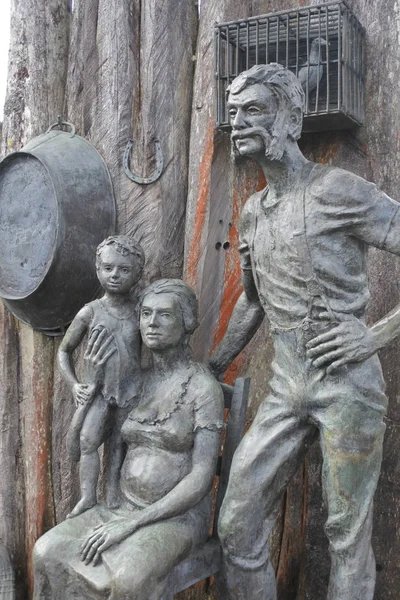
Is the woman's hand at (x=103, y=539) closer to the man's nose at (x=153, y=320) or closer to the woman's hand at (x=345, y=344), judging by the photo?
the man's nose at (x=153, y=320)

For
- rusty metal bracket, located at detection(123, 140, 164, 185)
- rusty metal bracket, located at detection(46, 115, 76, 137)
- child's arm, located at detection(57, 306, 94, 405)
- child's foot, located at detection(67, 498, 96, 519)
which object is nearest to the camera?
child's foot, located at detection(67, 498, 96, 519)

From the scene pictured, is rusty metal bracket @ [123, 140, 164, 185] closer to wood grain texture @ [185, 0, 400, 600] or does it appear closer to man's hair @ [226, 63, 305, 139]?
wood grain texture @ [185, 0, 400, 600]

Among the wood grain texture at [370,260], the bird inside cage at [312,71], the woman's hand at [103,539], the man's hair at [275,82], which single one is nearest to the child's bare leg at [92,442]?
the woman's hand at [103,539]

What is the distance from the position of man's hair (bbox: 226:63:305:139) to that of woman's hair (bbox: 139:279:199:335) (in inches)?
34.9

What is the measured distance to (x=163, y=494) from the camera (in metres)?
3.99

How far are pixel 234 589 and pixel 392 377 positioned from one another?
1.27 meters

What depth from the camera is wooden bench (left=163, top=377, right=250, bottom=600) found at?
3918mm

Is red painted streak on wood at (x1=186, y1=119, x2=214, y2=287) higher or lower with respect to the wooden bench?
higher

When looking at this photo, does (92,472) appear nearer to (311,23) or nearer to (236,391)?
(236,391)

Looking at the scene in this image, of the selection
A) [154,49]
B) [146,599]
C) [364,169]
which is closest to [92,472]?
[146,599]

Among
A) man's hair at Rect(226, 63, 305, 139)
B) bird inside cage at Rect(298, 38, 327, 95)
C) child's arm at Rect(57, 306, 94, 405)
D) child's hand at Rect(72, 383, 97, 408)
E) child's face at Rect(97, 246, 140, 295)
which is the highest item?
bird inside cage at Rect(298, 38, 327, 95)

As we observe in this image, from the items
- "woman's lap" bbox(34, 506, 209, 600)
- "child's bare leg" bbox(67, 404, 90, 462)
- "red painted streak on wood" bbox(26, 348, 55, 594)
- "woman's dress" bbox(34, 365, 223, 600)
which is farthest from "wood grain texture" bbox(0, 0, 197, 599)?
"woman's lap" bbox(34, 506, 209, 600)

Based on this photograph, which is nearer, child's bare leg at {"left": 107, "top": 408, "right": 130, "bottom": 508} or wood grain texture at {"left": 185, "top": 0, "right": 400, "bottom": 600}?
child's bare leg at {"left": 107, "top": 408, "right": 130, "bottom": 508}

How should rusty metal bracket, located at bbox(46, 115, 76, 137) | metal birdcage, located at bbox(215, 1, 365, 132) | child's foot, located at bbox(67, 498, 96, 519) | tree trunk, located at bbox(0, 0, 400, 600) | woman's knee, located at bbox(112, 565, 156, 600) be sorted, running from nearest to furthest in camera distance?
woman's knee, located at bbox(112, 565, 156, 600) → child's foot, located at bbox(67, 498, 96, 519) → metal birdcage, located at bbox(215, 1, 365, 132) → tree trunk, located at bbox(0, 0, 400, 600) → rusty metal bracket, located at bbox(46, 115, 76, 137)
